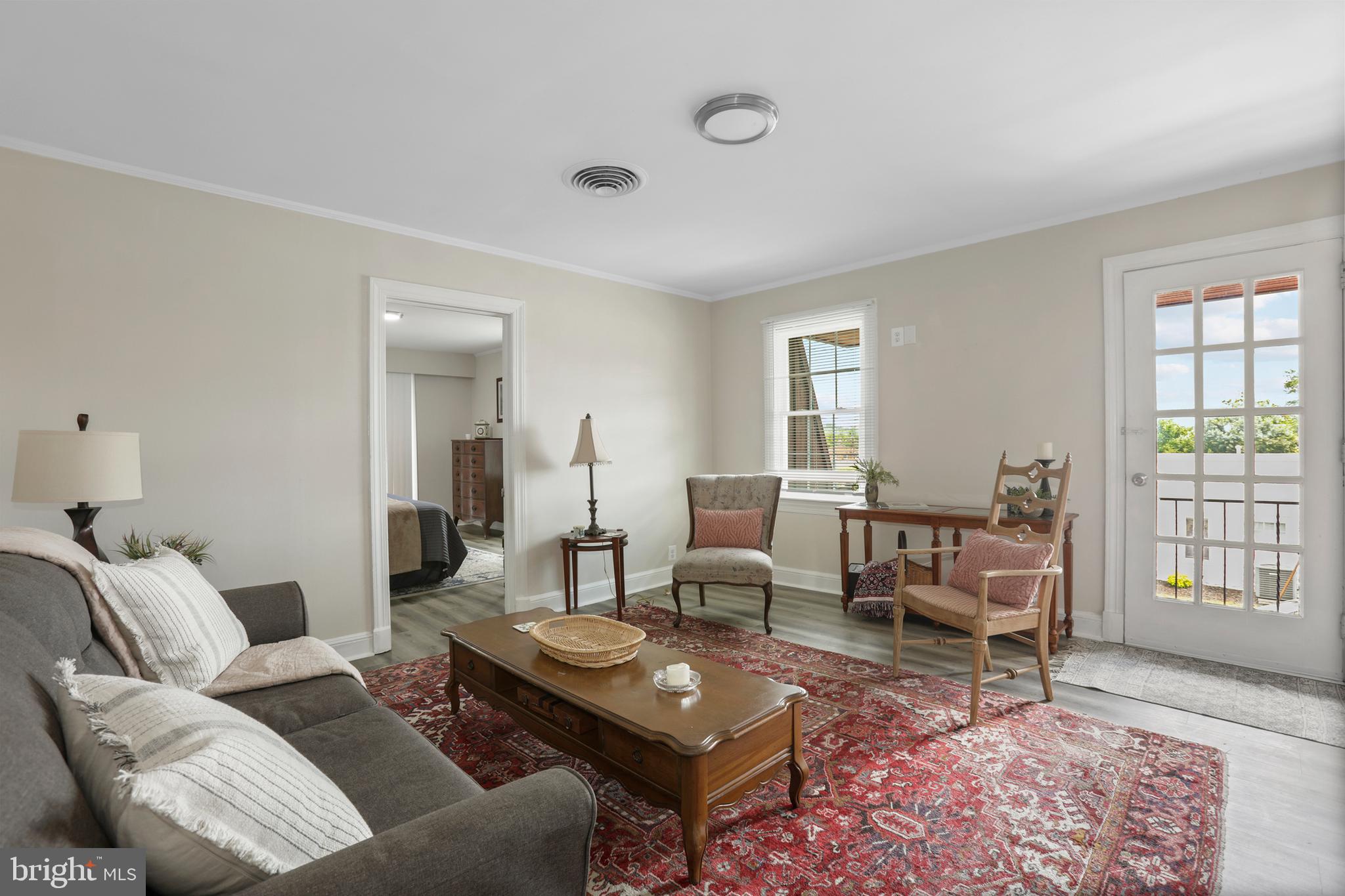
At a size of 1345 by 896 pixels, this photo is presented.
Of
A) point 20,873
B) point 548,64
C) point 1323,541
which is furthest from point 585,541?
point 1323,541

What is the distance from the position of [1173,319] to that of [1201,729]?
2.18m

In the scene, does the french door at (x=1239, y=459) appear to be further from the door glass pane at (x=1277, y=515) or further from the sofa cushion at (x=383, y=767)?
the sofa cushion at (x=383, y=767)

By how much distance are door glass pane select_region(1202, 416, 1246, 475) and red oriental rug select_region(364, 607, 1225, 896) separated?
5.49 feet

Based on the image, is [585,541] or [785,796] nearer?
[785,796]

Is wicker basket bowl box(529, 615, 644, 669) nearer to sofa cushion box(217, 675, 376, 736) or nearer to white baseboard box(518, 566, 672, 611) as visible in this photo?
sofa cushion box(217, 675, 376, 736)

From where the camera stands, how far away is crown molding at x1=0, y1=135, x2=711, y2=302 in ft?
9.02

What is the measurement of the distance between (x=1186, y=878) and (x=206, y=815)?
91.7 inches

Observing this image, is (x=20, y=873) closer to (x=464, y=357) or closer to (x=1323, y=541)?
(x=1323, y=541)

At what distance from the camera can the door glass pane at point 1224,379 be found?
329cm

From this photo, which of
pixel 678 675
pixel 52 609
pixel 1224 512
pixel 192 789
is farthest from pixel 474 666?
pixel 1224 512

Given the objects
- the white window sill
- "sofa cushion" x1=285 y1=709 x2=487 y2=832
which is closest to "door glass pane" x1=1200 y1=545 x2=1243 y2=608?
the white window sill

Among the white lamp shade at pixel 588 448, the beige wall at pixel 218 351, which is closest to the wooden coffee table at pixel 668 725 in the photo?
the beige wall at pixel 218 351

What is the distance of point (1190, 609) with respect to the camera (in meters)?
3.40

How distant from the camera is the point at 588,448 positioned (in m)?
4.46
